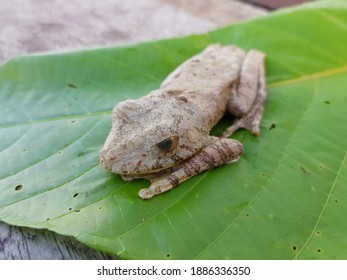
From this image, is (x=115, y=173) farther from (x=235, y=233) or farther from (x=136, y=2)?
(x=136, y=2)

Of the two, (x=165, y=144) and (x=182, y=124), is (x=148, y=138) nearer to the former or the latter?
(x=165, y=144)

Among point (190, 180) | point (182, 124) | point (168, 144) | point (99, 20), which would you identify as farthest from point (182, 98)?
point (99, 20)

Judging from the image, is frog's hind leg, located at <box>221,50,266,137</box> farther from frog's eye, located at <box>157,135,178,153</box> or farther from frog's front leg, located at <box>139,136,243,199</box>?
frog's eye, located at <box>157,135,178,153</box>

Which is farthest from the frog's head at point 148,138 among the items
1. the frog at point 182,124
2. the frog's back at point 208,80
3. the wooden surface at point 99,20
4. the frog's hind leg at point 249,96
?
the wooden surface at point 99,20

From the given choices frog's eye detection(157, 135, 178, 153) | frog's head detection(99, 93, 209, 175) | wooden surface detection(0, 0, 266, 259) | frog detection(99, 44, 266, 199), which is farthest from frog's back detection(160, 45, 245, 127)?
wooden surface detection(0, 0, 266, 259)

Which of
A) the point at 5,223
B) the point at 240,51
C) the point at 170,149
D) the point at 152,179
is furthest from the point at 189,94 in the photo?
the point at 5,223

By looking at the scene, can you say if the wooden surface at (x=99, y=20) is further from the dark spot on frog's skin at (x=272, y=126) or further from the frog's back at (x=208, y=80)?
the dark spot on frog's skin at (x=272, y=126)

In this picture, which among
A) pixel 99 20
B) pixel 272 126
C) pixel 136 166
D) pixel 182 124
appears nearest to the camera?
pixel 136 166
